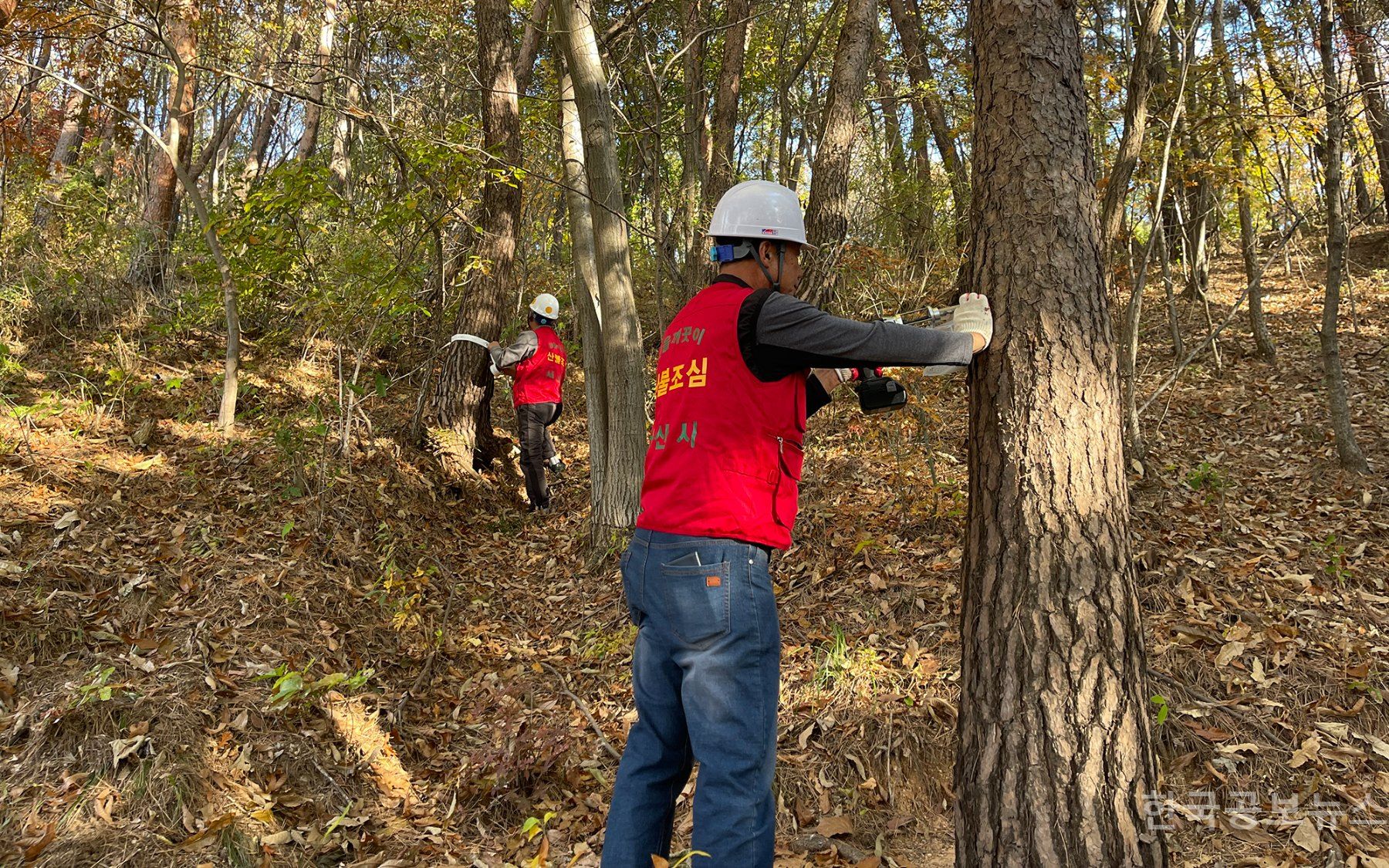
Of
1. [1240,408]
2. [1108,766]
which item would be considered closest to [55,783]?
[1108,766]

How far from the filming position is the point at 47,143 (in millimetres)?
12531

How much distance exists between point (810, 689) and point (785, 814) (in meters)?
0.71

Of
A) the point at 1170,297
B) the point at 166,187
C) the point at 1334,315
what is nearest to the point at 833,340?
the point at 1334,315

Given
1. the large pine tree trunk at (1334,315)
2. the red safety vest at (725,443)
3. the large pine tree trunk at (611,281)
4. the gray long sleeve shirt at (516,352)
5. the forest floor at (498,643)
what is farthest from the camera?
the gray long sleeve shirt at (516,352)

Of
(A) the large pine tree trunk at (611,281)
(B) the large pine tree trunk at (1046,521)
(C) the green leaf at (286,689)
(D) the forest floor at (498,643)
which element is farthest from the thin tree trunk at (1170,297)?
(C) the green leaf at (286,689)

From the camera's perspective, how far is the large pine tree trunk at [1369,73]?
698cm

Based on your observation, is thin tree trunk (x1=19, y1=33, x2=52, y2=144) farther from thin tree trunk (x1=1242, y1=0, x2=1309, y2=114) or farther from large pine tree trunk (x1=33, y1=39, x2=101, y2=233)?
thin tree trunk (x1=1242, y1=0, x2=1309, y2=114)

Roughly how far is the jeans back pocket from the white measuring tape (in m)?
5.65

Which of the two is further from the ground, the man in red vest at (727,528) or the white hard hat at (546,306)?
the white hard hat at (546,306)

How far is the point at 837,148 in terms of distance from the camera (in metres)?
7.88

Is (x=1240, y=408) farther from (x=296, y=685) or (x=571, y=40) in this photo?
(x=296, y=685)

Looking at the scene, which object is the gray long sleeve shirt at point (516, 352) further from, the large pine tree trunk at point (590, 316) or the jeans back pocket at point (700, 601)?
the jeans back pocket at point (700, 601)

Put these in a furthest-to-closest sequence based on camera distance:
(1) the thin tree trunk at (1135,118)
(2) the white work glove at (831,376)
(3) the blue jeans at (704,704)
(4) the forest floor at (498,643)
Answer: (1) the thin tree trunk at (1135,118), (4) the forest floor at (498,643), (2) the white work glove at (831,376), (3) the blue jeans at (704,704)

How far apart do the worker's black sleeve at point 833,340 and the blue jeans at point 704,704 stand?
63 centimetres
